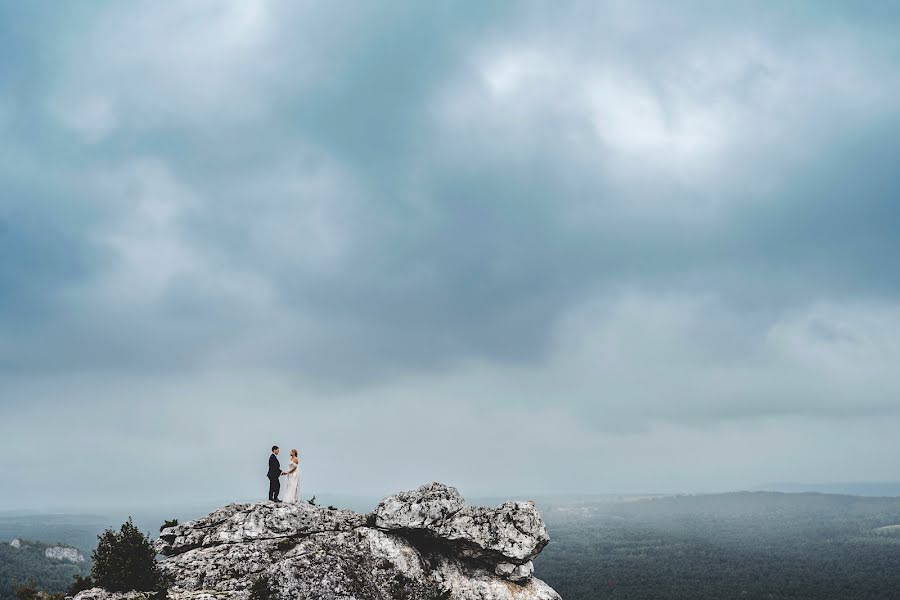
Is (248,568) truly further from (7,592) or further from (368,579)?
(7,592)

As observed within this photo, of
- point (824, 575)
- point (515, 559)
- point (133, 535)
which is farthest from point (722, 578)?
point (133, 535)

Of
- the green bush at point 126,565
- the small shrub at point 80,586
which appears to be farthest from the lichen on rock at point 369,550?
the small shrub at point 80,586

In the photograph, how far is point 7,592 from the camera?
16525cm

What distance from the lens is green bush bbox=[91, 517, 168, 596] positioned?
24.2 metres

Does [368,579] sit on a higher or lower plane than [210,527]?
lower

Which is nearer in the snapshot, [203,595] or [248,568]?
[203,595]

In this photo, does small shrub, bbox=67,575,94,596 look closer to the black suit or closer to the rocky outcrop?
the rocky outcrop

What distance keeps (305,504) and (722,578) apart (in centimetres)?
21139

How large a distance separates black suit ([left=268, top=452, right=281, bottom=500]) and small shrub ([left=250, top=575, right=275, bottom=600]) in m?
7.89

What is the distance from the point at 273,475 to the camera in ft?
107

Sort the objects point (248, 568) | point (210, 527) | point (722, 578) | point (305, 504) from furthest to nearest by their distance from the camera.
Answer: point (722, 578), point (305, 504), point (210, 527), point (248, 568)

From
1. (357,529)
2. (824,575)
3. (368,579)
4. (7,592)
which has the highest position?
(357,529)

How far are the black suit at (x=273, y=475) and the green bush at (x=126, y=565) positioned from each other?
7.73 metres

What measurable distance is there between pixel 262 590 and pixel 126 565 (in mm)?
5900
